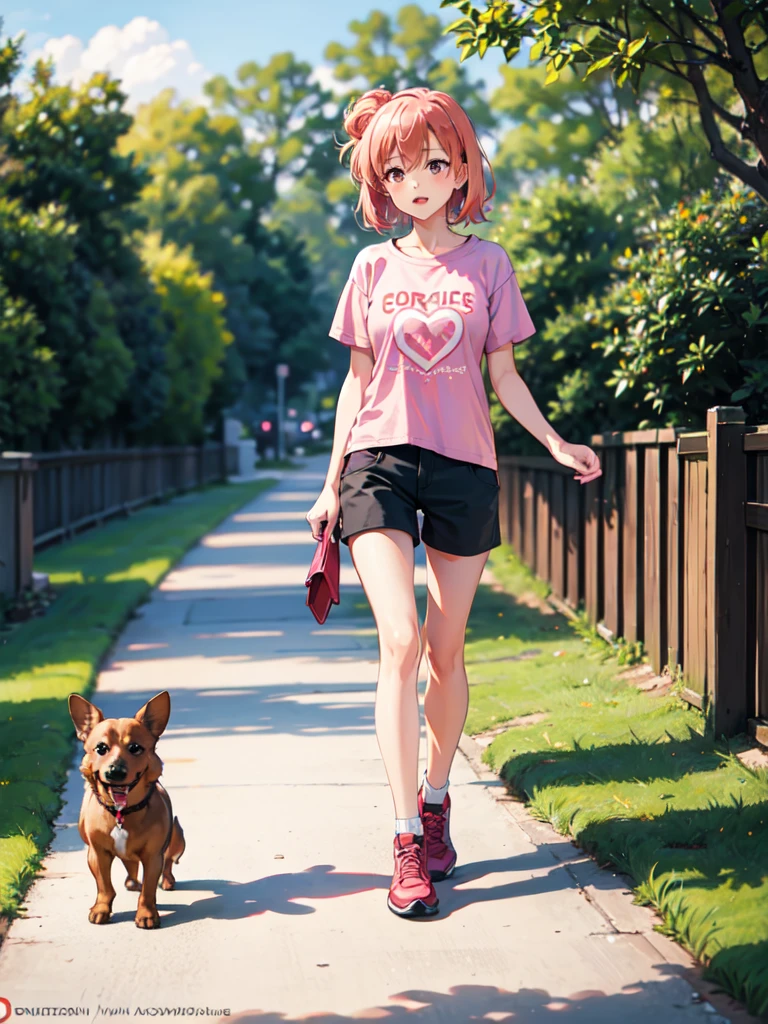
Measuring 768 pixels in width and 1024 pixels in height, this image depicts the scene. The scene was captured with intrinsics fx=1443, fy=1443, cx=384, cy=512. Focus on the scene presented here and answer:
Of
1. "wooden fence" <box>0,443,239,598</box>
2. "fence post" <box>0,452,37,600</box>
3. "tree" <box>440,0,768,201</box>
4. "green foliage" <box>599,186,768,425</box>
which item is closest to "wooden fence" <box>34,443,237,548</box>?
"wooden fence" <box>0,443,239,598</box>

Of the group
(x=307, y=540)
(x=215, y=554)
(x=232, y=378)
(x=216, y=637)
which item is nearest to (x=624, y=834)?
(x=216, y=637)

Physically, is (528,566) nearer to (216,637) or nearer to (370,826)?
(216,637)

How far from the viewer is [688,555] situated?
688 cm

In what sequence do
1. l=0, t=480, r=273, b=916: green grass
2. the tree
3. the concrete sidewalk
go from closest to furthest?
the concrete sidewalk, l=0, t=480, r=273, b=916: green grass, the tree

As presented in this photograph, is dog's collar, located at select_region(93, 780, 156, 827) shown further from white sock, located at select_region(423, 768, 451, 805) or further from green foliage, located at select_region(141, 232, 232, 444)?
green foliage, located at select_region(141, 232, 232, 444)

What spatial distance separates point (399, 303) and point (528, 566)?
31.6ft

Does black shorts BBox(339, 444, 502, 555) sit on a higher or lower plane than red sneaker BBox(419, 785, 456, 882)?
higher

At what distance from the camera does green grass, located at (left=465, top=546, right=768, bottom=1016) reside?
3934mm

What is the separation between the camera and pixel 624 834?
15.7 feet

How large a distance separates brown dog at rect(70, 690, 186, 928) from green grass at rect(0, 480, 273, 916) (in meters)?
0.41

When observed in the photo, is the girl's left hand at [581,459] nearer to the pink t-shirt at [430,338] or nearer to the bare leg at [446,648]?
the pink t-shirt at [430,338]

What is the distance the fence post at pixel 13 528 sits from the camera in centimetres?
1188

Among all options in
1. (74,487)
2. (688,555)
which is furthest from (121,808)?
(74,487)

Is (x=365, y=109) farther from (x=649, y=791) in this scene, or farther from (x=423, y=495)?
(x=649, y=791)
